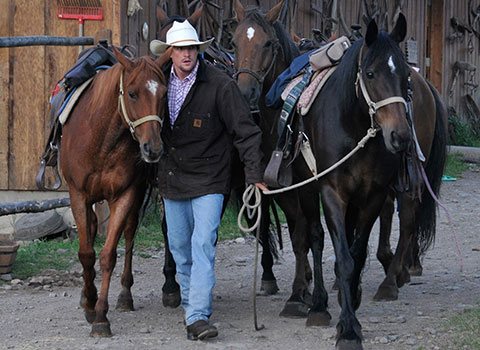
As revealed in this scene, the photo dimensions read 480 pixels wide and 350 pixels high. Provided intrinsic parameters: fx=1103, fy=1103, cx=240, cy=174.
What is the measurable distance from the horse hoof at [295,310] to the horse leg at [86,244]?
4.54 feet

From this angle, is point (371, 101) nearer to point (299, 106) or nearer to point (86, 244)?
point (299, 106)

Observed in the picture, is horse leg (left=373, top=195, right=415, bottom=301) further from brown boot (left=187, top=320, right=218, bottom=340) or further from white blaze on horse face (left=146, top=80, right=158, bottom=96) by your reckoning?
white blaze on horse face (left=146, top=80, right=158, bottom=96)

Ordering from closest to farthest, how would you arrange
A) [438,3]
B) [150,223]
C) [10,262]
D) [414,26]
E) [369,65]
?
[369,65] → [10,262] → [150,223] → [414,26] → [438,3]

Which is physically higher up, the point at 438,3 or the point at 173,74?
the point at 438,3

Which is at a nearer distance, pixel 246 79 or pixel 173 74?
pixel 173 74

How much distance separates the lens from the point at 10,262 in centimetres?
946

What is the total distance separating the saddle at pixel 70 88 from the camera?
309 inches

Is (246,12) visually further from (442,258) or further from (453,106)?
(453,106)

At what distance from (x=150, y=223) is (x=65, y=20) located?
7.87 ft

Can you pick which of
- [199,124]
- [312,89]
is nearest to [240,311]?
[199,124]

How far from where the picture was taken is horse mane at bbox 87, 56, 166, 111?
7086mm

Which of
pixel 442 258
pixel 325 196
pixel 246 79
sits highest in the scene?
pixel 246 79

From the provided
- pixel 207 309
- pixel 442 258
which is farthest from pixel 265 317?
pixel 442 258

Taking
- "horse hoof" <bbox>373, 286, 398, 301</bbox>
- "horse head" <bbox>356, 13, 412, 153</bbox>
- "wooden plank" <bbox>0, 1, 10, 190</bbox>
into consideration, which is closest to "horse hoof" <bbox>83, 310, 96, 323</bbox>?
"horse hoof" <bbox>373, 286, 398, 301</bbox>
